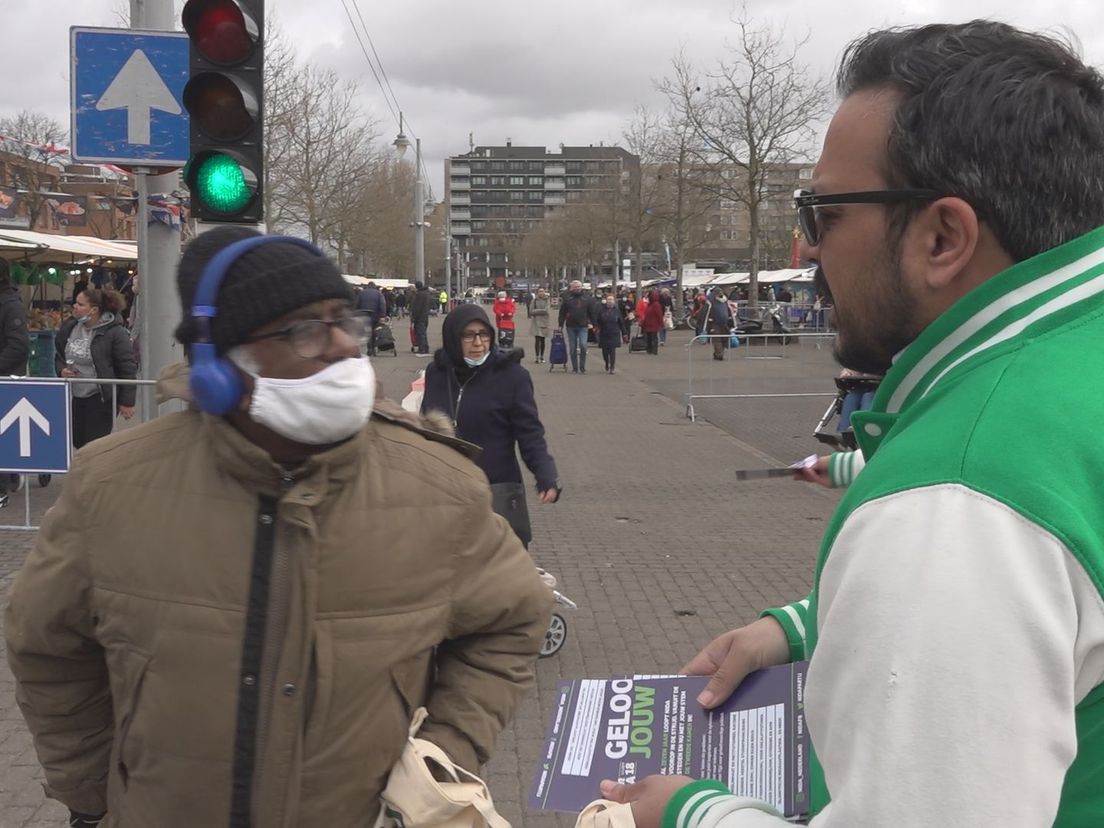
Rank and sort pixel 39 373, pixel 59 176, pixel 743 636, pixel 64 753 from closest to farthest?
pixel 743 636 < pixel 64 753 < pixel 39 373 < pixel 59 176

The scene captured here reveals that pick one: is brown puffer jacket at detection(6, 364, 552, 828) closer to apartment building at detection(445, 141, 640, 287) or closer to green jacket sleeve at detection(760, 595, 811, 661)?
green jacket sleeve at detection(760, 595, 811, 661)

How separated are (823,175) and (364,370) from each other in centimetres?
102

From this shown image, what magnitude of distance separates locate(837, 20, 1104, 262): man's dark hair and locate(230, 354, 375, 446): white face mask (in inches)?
42.0

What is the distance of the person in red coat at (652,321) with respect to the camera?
98.5 feet

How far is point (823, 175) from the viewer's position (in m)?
1.35

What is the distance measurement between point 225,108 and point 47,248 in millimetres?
12628

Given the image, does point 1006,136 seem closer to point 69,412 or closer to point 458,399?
point 458,399

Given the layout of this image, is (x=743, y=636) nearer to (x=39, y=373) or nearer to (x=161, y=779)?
(x=161, y=779)

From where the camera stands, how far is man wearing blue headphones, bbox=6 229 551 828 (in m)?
1.90

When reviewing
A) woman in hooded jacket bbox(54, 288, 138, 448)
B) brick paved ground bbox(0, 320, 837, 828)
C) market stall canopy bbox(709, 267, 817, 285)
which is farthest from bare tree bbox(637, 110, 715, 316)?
woman in hooded jacket bbox(54, 288, 138, 448)

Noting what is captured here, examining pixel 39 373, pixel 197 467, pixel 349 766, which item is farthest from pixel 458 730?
pixel 39 373

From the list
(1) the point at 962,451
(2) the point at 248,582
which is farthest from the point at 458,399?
(1) the point at 962,451

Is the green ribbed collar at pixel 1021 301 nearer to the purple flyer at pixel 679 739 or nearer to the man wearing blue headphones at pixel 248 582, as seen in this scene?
the purple flyer at pixel 679 739

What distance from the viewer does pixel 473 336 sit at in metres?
5.86
